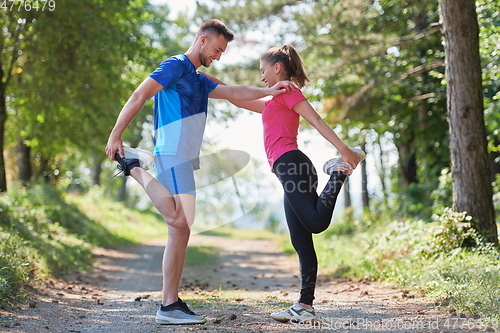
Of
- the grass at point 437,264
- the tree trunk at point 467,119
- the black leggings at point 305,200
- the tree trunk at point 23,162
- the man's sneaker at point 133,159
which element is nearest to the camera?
the black leggings at point 305,200

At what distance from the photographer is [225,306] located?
5.23m

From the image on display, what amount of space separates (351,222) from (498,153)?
4.92m

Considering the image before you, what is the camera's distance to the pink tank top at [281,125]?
165 inches

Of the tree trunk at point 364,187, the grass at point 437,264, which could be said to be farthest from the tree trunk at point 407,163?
the grass at point 437,264

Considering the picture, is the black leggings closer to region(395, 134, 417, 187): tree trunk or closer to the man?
the man

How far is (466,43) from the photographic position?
7434 mm

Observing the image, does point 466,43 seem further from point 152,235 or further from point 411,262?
point 152,235

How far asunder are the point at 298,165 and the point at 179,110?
104 cm

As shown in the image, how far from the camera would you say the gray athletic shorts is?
13.8 feet

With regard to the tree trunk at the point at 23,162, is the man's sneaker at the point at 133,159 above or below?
below

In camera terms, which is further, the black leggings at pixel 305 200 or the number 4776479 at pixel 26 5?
the number 4776479 at pixel 26 5

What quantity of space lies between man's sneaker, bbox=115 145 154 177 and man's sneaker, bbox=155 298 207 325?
113 centimetres

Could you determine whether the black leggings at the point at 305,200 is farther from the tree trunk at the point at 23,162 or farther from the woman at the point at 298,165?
the tree trunk at the point at 23,162

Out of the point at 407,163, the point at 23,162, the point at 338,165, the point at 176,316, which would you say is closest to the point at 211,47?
the point at 338,165
